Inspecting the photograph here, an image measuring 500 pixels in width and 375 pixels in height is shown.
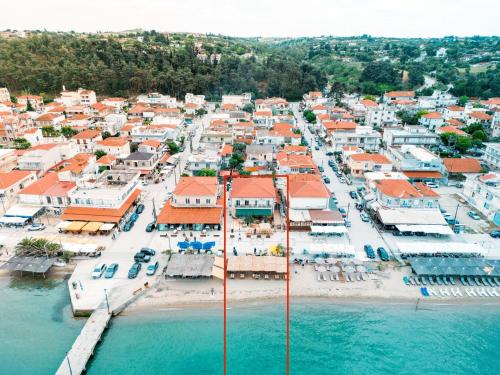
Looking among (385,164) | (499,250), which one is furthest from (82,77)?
(499,250)

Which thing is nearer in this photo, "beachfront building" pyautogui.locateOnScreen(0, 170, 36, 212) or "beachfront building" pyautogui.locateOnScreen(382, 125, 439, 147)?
"beachfront building" pyautogui.locateOnScreen(0, 170, 36, 212)

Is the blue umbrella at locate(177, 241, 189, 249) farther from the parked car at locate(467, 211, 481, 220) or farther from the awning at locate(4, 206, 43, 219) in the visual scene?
the parked car at locate(467, 211, 481, 220)

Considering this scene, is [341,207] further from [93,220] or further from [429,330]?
[93,220]

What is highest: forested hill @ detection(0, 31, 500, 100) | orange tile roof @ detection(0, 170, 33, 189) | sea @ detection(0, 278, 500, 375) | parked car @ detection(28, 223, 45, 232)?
forested hill @ detection(0, 31, 500, 100)

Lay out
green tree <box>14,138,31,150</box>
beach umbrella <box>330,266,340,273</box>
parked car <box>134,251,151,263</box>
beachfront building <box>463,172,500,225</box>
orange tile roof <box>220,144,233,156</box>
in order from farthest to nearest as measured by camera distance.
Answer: green tree <box>14,138,31,150</box> < orange tile roof <box>220,144,233,156</box> < beachfront building <box>463,172,500,225</box> < parked car <box>134,251,151,263</box> < beach umbrella <box>330,266,340,273</box>

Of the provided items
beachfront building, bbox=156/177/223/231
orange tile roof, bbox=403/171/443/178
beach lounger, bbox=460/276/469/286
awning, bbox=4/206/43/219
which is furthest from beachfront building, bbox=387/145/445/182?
awning, bbox=4/206/43/219

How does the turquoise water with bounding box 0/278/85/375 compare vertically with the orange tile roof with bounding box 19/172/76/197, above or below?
below

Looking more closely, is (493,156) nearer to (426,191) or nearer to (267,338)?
(426,191)
